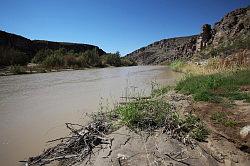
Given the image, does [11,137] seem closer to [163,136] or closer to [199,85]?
[163,136]

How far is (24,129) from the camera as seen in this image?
7.75 m

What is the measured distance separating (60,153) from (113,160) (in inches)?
46.1

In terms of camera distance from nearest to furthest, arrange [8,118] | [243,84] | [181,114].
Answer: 1. [181,114]
2. [8,118]
3. [243,84]

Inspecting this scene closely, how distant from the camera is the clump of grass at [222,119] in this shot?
5.97 meters

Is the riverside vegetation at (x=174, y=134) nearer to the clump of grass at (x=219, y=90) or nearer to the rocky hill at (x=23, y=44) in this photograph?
the clump of grass at (x=219, y=90)

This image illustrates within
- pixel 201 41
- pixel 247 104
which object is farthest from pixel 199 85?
pixel 201 41

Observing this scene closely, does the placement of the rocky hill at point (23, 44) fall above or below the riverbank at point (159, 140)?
above

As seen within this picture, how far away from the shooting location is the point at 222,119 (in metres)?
6.29

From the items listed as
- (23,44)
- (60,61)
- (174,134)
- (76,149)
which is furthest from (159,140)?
(23,44)

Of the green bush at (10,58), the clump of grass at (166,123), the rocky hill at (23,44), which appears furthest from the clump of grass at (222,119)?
the rocky hill at (23,44)

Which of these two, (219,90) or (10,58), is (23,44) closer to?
(10,58)

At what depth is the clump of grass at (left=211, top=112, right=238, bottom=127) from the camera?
5.97 meters

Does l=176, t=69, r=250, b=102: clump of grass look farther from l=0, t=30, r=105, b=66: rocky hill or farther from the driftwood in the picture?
l=0, t=30, r=105, b=66: rocky hill

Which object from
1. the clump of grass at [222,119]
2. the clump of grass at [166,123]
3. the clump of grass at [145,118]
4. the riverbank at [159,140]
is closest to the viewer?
the riverbank at [159,140]
